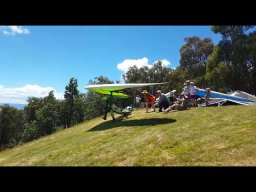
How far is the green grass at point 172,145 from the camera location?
941cm

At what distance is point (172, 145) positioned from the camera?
10859 mm

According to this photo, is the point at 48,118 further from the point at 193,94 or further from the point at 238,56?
the point at 193,94

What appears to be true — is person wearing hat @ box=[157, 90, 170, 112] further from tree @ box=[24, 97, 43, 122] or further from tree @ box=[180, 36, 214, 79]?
tree @ box=[24, 97, 43, 122]

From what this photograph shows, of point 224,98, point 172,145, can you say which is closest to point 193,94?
point 224,98

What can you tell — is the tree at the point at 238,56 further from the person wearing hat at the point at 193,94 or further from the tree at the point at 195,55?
the person wearing hat at the point at 193,94

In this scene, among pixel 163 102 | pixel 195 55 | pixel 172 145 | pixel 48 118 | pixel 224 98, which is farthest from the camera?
pixel 48 118

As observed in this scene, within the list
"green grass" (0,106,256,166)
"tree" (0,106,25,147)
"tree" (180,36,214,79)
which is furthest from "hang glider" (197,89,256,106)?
"tree" (0,106,25,147)

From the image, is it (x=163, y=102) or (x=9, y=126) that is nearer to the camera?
(x=163, y=102)

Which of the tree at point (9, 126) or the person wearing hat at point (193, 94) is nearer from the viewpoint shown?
the person wearing hat at point (193, 94)

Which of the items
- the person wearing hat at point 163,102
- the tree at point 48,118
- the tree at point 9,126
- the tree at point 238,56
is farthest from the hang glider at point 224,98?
the tree at point 9,126
